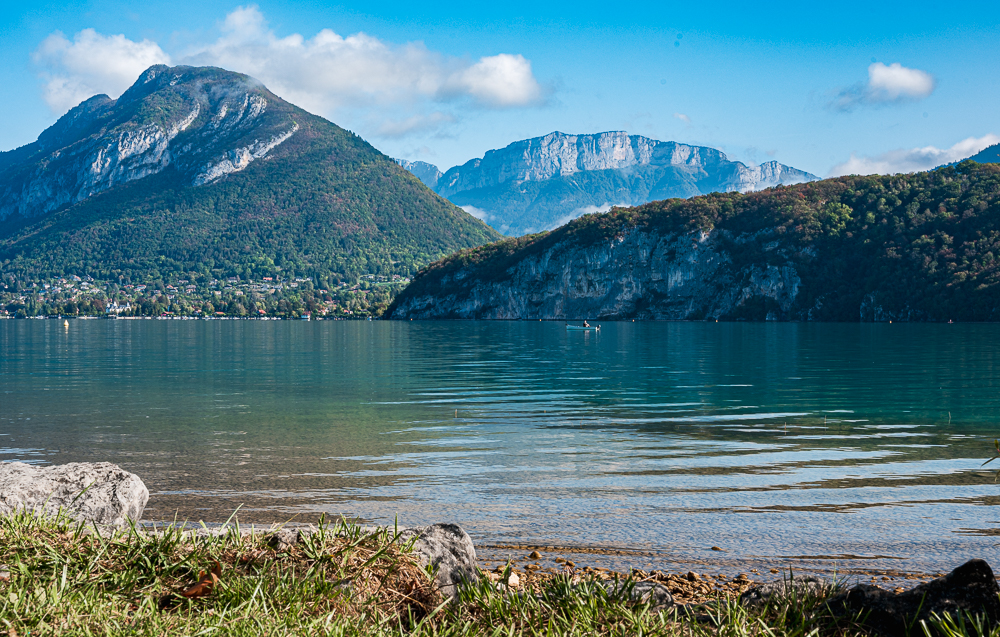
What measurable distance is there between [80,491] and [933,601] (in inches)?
304

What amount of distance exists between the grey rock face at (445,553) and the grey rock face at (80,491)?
11.6 ft

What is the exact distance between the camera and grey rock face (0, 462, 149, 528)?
24.1 feet

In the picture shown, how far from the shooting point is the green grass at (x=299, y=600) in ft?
13.1

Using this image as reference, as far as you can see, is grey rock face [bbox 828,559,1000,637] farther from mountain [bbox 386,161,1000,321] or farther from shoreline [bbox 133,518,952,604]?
mountain [bbox 386,161,1000,321]

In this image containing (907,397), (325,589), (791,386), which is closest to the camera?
(325,589)

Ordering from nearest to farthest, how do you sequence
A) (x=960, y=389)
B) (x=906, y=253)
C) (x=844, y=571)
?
(x=844, y=571) < (x=960, y=389) < (x=906, y=253)

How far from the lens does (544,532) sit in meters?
10.2

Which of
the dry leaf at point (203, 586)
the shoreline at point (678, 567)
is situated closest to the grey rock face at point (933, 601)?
the shoreline at point (678, 567)

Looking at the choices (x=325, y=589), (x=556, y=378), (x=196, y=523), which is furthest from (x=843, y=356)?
(x=325, y=589)

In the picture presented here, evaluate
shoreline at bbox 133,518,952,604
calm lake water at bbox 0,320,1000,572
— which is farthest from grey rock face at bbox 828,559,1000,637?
calm lake water at bbox 0,320,1000,572

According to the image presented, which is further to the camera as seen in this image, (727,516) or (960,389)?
(960,389)

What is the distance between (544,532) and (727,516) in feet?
9.28

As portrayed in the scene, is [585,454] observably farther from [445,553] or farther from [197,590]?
[197,590]

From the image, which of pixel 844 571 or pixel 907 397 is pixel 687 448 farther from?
pixel 907 397
